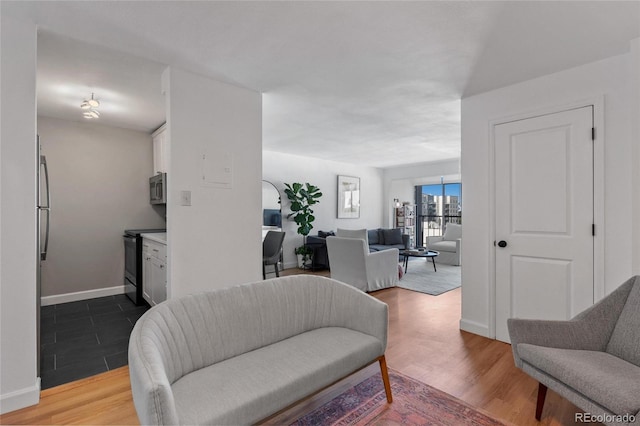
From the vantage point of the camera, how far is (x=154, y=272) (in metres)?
3.37

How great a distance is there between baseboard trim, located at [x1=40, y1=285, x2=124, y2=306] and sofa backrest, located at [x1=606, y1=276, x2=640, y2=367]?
5333 mm

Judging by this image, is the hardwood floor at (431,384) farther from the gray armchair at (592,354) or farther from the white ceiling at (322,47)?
the white ceiling at (322,47)

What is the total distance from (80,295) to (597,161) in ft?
19.4

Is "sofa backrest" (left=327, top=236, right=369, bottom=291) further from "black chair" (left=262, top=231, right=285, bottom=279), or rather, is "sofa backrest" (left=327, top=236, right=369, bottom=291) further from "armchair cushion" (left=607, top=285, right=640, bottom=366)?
"armchair cushion" (left=607, top=285, right=640, bottom=366)

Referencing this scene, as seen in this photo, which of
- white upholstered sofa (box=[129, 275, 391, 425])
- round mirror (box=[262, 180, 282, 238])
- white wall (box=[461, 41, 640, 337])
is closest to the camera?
white upholstered sofa (box=[129, 275, 391, 425])

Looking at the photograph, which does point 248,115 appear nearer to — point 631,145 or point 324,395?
point 324,395

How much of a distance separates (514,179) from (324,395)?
2.51m

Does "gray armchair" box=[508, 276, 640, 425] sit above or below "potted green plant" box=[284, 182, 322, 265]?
below

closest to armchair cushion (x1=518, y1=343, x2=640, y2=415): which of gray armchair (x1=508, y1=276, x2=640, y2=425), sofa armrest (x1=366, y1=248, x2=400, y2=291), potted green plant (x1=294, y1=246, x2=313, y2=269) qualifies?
gray armchair (x1=508, y1=276, x2=640, y2=425)

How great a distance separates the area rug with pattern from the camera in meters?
1.79

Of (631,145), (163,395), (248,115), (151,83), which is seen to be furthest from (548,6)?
(151,83)

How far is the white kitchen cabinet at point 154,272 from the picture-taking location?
3.09 metres

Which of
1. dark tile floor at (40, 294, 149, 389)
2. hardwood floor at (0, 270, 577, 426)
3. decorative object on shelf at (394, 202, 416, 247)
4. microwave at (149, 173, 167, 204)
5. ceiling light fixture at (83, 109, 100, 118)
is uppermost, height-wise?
ceiling light fixture at (83, 109, 100, 118)

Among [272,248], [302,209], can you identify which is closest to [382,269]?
[272,248]
